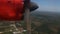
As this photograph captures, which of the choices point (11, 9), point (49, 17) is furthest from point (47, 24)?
point (11, 9)

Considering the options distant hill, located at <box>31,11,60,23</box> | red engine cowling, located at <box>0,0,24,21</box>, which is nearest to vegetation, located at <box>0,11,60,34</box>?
distant hill, located at <box>31,11,60,23</box>

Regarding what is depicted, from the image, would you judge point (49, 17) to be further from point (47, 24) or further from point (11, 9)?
point (11, 9)

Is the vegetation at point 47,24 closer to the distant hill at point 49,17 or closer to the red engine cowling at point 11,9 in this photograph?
the distant hill at point 49,17

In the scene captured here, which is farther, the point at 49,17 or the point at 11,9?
the point at 49,17

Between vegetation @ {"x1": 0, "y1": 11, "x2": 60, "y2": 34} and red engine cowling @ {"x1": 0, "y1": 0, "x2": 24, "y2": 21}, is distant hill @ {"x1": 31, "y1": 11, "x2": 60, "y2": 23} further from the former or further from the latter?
red engine cowling @ {"x1": 0, "y1": 0, "x2": 24, "y2": 21}

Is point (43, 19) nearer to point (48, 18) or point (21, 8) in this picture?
point (48, 18)

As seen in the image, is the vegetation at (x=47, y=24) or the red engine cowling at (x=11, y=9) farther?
the vegetation at (x=47, y=24)

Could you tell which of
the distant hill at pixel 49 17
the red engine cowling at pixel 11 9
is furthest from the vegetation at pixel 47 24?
the red engine cowling at pixel 11 9

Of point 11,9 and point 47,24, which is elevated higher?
point 11,9
